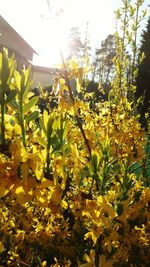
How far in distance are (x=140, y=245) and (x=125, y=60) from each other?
8.39 feet

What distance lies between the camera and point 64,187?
115 cm

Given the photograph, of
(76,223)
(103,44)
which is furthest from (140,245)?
(103,44)

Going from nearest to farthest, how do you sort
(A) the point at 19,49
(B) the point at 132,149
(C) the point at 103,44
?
(B) the point at 132,149 < (A) the point at 19,49 < (C) the point at 103,44

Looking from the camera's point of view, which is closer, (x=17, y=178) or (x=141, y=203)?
(x=17, y=178)

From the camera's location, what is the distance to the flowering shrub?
1.12 m

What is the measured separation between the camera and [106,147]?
6.13 ft

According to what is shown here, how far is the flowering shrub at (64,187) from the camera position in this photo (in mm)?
1125

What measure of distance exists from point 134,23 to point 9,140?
3402 mm

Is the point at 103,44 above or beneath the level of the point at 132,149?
above

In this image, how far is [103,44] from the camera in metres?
61.3

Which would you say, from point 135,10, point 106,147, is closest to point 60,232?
point 106,147

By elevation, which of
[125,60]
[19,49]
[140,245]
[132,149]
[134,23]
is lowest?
[140,245]

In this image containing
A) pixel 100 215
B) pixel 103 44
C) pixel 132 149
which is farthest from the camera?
pixel 103 44

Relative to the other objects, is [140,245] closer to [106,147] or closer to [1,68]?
[106,147]
